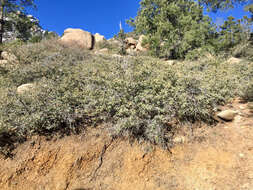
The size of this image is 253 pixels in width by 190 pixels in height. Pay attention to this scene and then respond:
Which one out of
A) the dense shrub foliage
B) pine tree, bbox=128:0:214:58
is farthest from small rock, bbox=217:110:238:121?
pine tree, bbox=128:0:214:58

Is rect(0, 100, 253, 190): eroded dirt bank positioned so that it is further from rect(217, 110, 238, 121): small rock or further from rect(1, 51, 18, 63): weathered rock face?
rect(1, 51, 18, 63): weathered rock face

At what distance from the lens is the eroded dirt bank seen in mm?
2093

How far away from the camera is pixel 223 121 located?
299 centimetres

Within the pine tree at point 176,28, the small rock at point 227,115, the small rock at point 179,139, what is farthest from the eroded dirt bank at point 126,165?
the pine tree at point 176,28

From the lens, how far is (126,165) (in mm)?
2316

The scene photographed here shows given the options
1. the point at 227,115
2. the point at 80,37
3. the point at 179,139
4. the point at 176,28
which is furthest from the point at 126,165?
the point at 80,37

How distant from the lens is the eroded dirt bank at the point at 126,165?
209 cm

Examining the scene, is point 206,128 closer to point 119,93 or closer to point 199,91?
point 199,91

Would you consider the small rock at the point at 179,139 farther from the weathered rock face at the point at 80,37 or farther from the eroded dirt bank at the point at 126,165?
the weathered rock face at the point at 80,37

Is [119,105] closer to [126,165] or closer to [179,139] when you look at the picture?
Result: [126,165]

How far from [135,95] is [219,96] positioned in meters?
2.16

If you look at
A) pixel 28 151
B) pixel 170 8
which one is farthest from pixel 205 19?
pixel 28 151

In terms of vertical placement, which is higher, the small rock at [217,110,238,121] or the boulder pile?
the boulder pile

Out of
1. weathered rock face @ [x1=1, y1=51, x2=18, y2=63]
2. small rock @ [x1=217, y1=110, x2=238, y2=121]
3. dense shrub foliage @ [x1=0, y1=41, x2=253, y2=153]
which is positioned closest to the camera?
dense shrub foliage @ [x1=0, y1=41, x2=253, y2=153]
